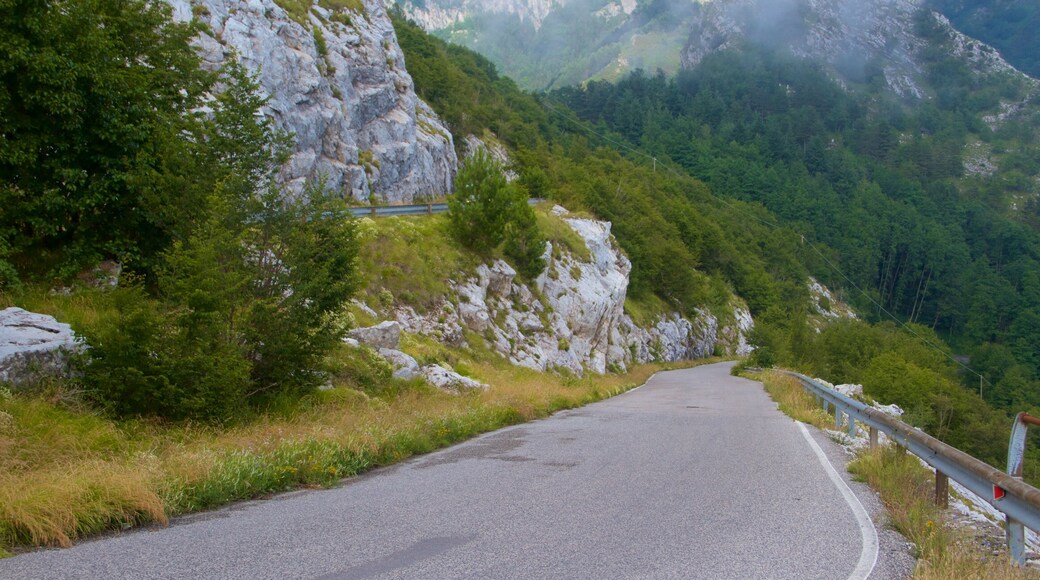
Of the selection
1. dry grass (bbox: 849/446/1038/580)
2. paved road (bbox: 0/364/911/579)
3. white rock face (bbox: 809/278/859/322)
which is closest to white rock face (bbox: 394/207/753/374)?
paved road (bbox: 0/364/911/579)

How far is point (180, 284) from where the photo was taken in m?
9.19

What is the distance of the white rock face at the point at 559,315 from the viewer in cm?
2606

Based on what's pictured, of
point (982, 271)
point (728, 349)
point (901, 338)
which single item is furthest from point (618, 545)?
point (982, 271)

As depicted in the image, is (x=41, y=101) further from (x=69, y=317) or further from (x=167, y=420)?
(x=167, y=420)

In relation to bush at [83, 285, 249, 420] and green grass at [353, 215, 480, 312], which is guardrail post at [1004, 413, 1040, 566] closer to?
bush at [83, 285, 249, 420]

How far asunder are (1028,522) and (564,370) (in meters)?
26.1

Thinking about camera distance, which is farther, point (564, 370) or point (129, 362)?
point (564, 370)

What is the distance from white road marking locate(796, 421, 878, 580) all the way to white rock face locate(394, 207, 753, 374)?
15.9 meters

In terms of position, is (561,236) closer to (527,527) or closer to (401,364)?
(401,364)

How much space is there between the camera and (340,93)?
43.2 meters

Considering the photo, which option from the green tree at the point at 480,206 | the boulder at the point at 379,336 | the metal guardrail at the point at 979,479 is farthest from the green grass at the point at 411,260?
the metal guardrail at the point at 979,479

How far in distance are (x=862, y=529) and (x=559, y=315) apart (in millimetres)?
28831

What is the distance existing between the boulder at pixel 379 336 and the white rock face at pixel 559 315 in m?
5.39

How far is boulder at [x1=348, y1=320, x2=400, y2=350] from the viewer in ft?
52.5
